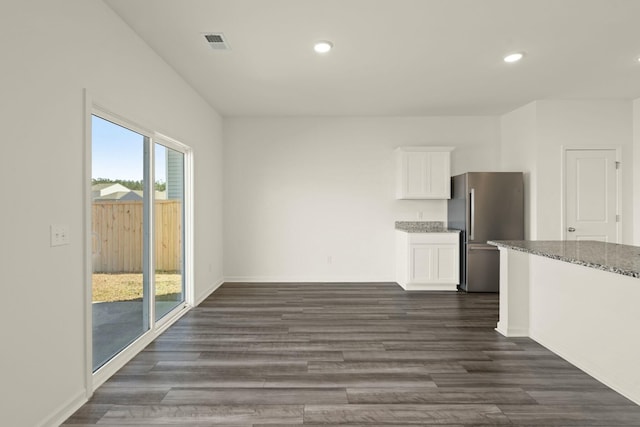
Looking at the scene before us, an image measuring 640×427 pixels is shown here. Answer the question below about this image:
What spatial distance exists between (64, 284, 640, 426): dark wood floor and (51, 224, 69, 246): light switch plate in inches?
42.6

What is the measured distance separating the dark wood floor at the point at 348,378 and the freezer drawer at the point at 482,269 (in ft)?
3.67

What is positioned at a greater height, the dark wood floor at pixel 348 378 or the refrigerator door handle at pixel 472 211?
the refrigerator door handle at pixel 472 211

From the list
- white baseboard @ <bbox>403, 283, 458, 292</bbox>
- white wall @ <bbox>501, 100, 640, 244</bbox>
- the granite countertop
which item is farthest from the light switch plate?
white wall @ <bbox>501, 100, 640, 244</bbox>

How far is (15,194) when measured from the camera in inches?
70.3

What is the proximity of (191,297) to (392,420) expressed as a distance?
312 cm

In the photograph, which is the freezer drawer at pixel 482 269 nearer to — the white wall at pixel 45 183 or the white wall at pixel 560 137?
the white wall at pixel 560 137

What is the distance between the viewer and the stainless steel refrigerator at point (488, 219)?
5164mm

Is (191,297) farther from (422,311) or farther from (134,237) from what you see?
(422,311)

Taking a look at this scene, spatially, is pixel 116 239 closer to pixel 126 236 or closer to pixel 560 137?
pixel 126 236

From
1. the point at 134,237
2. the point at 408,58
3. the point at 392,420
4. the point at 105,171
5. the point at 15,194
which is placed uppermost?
the point at 408,58

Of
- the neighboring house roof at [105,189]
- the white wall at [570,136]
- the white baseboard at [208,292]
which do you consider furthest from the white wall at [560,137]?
the neighboring house roof at [105,189]

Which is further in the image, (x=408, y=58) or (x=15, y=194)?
(x=408, y=58)

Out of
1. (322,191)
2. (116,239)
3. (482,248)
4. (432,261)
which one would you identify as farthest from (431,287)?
(116,239)

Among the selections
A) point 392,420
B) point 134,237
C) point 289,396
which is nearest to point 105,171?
point 134,237
